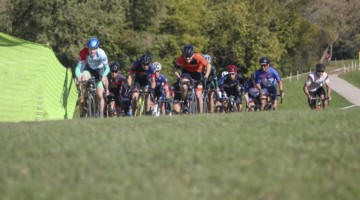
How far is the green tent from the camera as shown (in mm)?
17359

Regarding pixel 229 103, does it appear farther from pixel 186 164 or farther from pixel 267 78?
pixel 186 164

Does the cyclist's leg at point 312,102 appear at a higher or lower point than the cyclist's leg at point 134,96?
lower

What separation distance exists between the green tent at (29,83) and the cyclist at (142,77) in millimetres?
2264

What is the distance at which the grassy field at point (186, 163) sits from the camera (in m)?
6.66

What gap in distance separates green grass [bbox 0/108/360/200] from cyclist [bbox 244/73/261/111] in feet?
39.2

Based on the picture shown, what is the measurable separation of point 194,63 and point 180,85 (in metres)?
0.70

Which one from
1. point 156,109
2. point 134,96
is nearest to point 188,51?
point 134,96

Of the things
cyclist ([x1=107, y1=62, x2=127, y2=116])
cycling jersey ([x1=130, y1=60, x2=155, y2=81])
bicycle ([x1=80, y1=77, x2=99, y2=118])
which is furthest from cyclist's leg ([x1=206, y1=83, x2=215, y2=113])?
bicycle ([x1=80, y1=77, x2=99, y2=118])

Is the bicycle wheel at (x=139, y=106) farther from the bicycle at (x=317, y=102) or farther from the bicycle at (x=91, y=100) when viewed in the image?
the bicycle at (x=317, y=102)

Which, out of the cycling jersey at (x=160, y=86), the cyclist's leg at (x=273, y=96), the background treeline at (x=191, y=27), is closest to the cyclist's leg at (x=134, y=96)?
the cycling jersey at (x=160, y=86)

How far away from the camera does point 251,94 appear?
73.5ft

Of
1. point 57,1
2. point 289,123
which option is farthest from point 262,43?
point 289,123

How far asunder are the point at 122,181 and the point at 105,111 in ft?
41.7

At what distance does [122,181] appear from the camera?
22.6 ft
